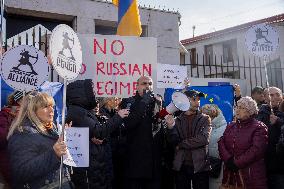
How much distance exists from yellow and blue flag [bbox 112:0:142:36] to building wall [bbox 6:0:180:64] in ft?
21.5

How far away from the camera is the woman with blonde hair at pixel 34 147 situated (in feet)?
9.50

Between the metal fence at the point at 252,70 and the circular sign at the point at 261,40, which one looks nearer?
the circular sign at the point at 261,40

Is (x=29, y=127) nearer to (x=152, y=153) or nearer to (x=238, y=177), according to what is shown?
(x=152, y=153)

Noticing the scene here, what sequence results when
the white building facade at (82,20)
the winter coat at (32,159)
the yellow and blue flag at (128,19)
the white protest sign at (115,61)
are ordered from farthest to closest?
the white building facade at (82,20)
the yellow and blue flag at (128,19)
the white protest sign at (115,61)
the winter coat at (32,159)

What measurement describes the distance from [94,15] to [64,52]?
9.95 m

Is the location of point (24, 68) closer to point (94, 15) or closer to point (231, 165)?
point (231, 165)

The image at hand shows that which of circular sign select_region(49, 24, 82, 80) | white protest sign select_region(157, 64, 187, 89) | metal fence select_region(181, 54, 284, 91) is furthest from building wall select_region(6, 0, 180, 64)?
circular sign select_region(49, 24, 82, 80)

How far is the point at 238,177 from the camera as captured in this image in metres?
4.55

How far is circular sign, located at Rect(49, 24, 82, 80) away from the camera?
10.1 ft

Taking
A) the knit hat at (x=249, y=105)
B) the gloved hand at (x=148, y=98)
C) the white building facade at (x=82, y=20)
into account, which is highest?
the white building facade at (x=82, y=20)

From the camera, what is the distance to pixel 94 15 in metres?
12.9

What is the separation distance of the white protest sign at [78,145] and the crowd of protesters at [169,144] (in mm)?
134

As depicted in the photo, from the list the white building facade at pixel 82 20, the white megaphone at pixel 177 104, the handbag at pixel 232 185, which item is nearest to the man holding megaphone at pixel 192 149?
the handbag at pixel 232 185

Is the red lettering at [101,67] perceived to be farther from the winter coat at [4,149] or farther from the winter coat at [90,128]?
the winter coat at [4,149]
